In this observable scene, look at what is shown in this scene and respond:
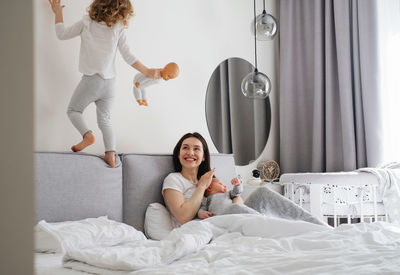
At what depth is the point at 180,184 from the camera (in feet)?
7.05

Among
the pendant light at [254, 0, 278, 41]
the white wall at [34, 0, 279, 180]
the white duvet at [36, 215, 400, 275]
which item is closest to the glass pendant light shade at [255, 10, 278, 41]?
the pendant light at [254, 0, 278, 41]

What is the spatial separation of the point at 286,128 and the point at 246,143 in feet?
1.61

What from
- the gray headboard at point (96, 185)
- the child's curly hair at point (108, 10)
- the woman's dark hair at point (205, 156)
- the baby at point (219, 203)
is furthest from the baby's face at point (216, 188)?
the child's curly hair at point (108, 10)

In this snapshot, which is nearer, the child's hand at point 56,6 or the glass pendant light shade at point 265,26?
the child's hand at point 56,6

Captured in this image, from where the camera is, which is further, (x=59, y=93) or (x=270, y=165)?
(x=270, y=165)

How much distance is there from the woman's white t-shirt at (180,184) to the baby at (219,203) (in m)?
0.09

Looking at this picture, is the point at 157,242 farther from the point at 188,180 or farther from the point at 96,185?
the point at 188,180

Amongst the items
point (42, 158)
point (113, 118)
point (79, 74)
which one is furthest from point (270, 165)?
point (42, 158)

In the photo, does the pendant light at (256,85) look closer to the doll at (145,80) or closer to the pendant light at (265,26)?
the pendant light at (265,26)

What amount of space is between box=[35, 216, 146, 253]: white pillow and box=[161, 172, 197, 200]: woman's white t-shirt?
0.37m

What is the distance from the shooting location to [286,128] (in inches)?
142

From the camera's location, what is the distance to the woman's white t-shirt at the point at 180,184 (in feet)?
6.89

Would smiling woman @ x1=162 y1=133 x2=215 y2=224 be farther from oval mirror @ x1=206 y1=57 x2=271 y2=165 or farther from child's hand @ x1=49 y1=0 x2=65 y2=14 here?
child's hand @ x1=49 y1=0 x2=65 y2=14

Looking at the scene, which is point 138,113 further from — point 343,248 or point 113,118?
point 343,248
